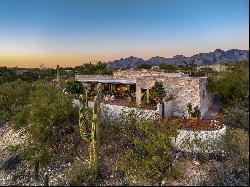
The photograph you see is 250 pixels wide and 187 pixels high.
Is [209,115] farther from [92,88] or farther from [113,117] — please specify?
[92,88]

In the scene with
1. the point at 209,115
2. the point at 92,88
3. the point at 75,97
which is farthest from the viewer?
the point at 92,88

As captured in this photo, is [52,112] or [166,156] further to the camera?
[52,112]

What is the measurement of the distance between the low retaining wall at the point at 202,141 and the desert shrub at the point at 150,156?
0.94 metres

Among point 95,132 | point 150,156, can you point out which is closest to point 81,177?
point 95,132

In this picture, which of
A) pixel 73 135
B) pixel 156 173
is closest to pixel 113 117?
pixel 73 135

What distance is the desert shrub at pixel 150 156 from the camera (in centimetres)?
2181

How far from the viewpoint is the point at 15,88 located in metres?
43.7

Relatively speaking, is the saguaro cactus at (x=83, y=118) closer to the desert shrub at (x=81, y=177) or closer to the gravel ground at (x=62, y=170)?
the gravel ground at (x=62, y=170)

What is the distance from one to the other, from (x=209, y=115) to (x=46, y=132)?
1293 centimetres

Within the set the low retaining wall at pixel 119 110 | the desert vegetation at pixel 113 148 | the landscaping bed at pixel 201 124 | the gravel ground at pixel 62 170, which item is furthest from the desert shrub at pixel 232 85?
the gravel ground at pixel 62 170

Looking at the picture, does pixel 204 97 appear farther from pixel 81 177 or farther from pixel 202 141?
pixel 81 177

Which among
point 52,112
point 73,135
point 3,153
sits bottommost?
point 3,153

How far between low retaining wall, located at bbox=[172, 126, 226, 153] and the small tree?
4570mm

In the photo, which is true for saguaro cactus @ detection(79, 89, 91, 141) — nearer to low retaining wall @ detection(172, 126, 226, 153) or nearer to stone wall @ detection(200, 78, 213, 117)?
low retaining wall @ detection(172, 126, 226, 153)
